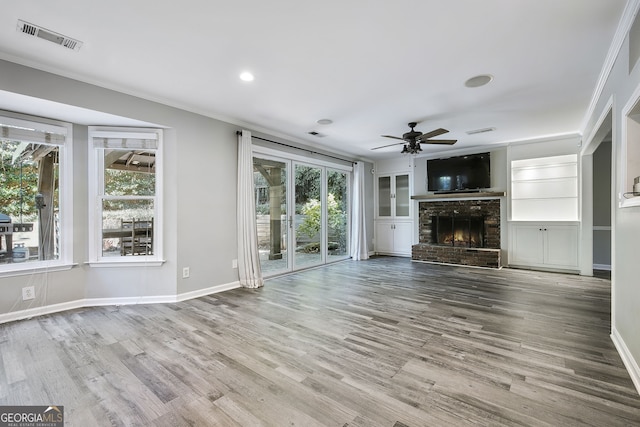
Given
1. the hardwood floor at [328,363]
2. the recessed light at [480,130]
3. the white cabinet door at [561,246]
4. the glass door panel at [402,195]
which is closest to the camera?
the hardwood floor at [328,363]

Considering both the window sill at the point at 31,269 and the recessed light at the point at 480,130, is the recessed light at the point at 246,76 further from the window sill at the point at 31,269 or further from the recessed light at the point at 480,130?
the recessed light at the point at 480,130

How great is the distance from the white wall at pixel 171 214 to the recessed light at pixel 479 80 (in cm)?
324

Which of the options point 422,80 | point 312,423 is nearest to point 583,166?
point 422,80

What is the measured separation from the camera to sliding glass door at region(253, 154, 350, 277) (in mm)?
5207

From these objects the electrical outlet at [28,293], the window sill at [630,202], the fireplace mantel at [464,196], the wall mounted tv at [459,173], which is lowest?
the electrical outlet at [28,293]

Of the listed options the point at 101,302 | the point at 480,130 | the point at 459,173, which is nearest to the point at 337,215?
the point at 459,173

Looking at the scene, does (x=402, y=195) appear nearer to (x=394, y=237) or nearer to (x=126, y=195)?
(x=394, y=237)

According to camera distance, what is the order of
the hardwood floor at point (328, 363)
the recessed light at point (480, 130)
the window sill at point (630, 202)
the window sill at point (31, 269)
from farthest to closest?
the recessed light at point (480, 130) → the window sill at point (31, 269) → the window sill at point (630, 202) → the hardwood floor at point (328, 363)

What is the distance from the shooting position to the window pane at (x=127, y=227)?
3.78 metres

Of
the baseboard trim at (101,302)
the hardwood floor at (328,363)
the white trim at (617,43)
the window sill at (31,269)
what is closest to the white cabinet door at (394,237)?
the hardwood floor at (328,363)

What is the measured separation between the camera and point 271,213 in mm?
5340

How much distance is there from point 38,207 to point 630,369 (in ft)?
18.8

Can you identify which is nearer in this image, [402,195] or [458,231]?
[458,231]

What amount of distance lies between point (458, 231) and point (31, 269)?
7184 mm
